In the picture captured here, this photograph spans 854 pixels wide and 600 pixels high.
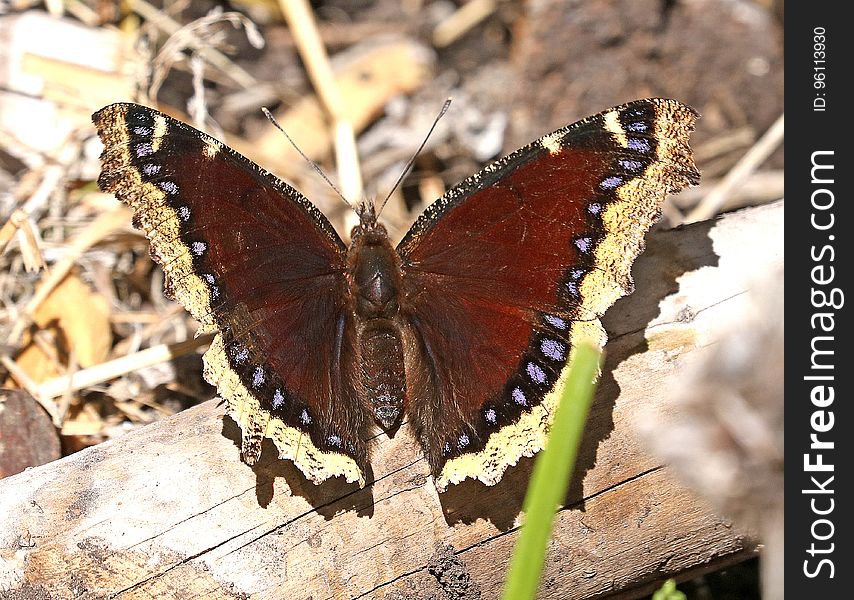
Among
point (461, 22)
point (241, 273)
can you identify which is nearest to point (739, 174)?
point (461, 22)

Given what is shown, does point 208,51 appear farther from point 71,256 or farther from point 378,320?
point 378,320

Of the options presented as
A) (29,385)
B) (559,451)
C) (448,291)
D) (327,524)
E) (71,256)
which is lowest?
(559,451)

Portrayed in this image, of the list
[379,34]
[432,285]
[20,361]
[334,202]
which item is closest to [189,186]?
[432,285]

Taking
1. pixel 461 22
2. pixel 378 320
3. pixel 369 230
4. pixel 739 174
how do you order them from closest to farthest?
pixel 378 320, pixel 369 230, pixel 739 174, pixel 461 22

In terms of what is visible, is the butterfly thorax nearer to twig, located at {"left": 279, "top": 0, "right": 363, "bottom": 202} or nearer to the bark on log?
the bark on log

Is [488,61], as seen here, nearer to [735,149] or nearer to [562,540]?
[735,149]
